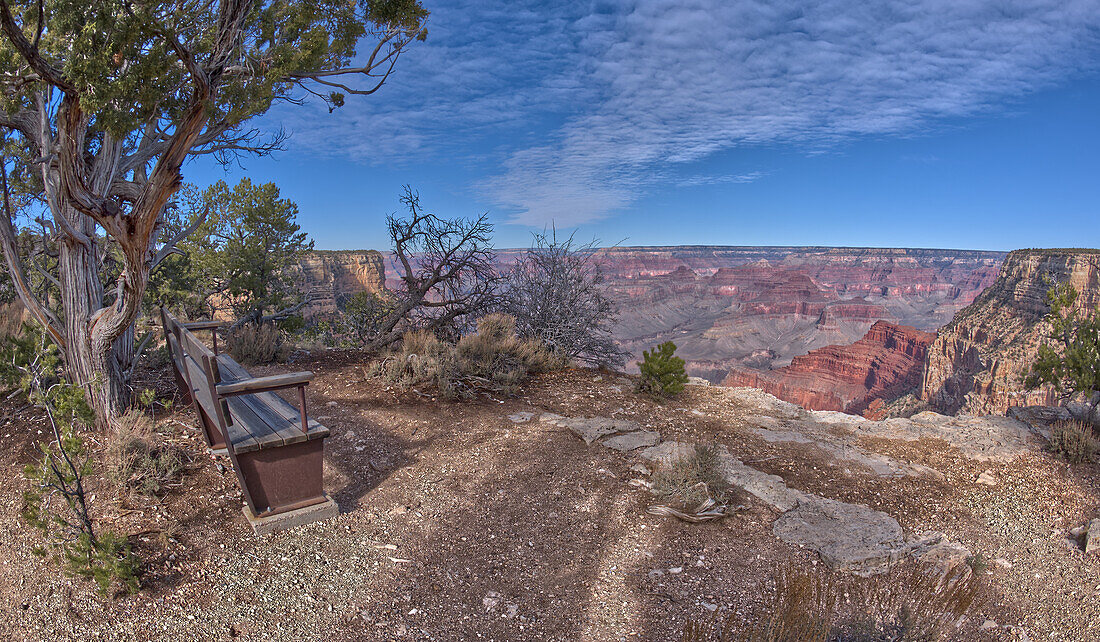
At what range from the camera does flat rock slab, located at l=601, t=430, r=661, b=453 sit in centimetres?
577

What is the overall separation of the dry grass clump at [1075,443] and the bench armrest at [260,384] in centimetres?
720

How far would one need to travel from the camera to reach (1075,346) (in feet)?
Answer: 19.8

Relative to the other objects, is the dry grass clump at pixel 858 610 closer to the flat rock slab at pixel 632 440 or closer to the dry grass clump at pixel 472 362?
the flat rock slab at pixel 632 440

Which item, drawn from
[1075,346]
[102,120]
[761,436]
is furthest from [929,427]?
[102,120]

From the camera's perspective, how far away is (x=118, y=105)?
3.96m

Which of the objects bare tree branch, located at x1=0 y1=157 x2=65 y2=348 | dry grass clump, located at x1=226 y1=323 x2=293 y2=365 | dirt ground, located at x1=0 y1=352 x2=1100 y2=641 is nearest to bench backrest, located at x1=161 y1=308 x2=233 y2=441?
dirt ground, located at x1=0 y1=352 x2=1100 y2=641

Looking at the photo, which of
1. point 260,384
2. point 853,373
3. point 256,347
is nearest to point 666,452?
point 260,384

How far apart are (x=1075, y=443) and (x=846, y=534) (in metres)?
3.35

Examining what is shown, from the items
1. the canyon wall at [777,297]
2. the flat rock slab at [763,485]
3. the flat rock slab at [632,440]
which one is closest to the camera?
the flat rock slab at [763,485]

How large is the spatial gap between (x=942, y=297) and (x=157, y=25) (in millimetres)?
166163

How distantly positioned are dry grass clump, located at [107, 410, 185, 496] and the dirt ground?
14cm

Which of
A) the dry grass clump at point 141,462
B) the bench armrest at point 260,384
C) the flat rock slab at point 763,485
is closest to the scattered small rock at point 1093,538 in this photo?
the flat rock slab at point 763,485

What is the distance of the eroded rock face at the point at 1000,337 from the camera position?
37.8 metres

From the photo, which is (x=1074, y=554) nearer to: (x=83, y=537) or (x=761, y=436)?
(x=761, y=436)
